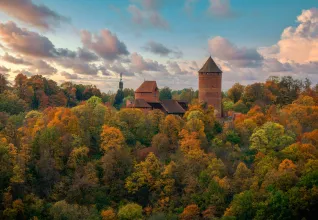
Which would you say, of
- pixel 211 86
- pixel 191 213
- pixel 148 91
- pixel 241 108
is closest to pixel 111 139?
pixel 191 213

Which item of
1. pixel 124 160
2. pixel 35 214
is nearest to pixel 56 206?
pixel 35 214

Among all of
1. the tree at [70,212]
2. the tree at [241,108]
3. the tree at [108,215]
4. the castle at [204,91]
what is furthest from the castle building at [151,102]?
the tree at [70,212]

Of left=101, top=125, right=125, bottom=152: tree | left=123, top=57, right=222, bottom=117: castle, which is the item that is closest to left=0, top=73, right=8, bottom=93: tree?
left=123, top=57, right=222, bottom=117: castle

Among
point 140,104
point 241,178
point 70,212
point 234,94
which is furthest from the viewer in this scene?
point 234,94

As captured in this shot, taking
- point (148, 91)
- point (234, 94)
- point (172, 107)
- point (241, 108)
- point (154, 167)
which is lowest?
point (154, 167)

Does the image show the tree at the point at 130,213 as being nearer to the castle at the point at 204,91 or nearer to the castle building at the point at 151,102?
the castle building at the point at 151,102

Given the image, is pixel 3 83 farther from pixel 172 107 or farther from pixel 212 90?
pixel 212 90
